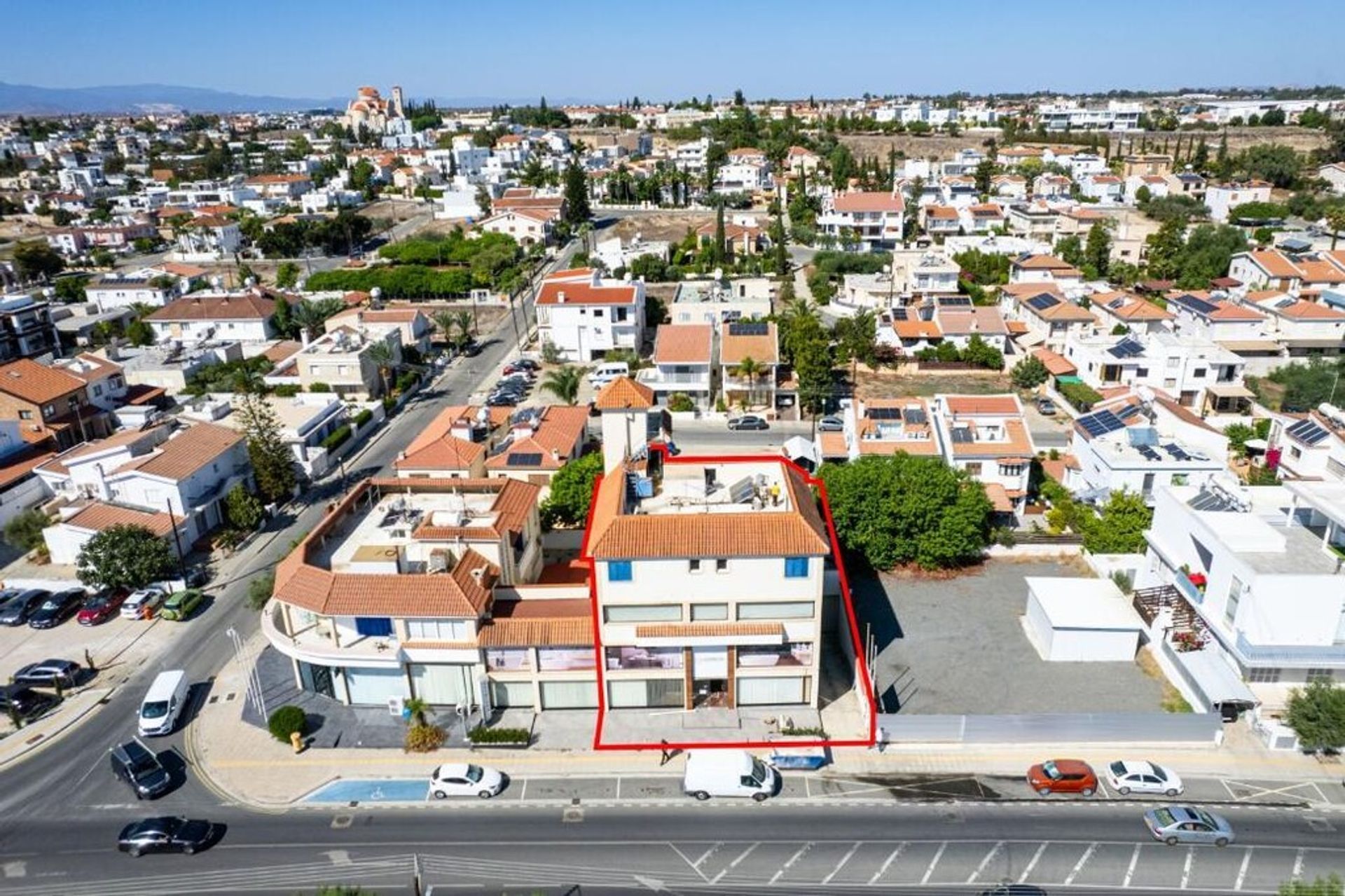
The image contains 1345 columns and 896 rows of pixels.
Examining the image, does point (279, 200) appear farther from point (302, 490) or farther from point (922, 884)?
point (922, 884)

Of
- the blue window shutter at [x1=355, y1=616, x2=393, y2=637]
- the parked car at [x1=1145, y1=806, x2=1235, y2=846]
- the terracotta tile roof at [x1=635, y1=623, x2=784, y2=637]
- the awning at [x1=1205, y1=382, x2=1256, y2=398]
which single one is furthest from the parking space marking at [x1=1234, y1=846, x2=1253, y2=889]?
the awning at [x1=1205, y1=382, x2=1256, y2=398]

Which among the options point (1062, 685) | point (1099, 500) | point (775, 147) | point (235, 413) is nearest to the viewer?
point (1062, 685)

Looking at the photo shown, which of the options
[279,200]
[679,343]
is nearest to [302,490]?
[679,343]

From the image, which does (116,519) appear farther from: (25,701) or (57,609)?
(25,701)

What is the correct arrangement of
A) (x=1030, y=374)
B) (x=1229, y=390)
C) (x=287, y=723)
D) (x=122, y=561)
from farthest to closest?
(x=1030, y=374)
(x=1229, y=390)
(x=122, y=561)
(x=287, y=723)

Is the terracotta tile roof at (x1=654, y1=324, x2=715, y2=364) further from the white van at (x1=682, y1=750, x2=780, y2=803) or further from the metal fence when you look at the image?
the white van at (x1=682, y1=750, x2=780, y2=803)

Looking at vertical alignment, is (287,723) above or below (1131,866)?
above

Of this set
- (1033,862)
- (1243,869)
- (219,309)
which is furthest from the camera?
(219,309)

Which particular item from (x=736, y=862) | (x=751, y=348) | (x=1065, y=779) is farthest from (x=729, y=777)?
(x=751, y=348)
